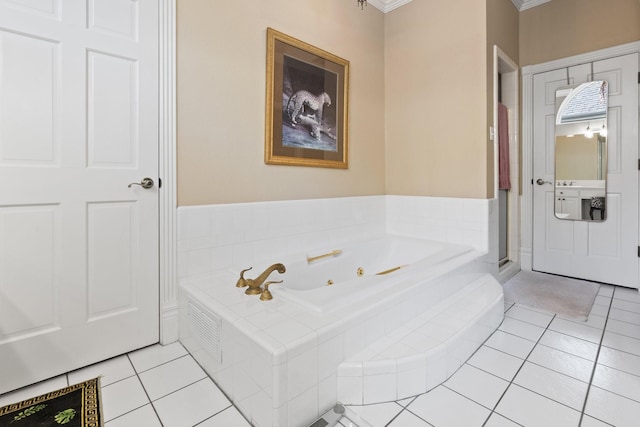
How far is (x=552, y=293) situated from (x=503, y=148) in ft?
4.48

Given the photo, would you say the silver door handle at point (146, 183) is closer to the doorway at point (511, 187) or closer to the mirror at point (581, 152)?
the doorway at point (511, 187)

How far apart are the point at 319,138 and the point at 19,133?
179cm

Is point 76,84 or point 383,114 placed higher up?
point 383,114

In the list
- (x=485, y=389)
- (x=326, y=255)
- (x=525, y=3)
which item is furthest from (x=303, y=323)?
(x=525, y=3)

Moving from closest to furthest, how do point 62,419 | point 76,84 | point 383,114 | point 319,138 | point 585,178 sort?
point 62,419 < point 76,84 < point 319,138 < point 585,178 < point 383,114

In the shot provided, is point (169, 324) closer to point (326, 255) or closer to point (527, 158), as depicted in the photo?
point (326, 255)

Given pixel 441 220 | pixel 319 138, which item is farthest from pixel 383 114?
pixel 441 220

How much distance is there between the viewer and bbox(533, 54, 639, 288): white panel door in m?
2.73

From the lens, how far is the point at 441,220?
9.17ft

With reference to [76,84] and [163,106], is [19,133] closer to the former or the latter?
[76,84]

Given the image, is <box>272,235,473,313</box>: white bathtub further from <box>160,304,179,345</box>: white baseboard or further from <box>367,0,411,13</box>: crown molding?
<box>367,0,411,13</box>: crown molding

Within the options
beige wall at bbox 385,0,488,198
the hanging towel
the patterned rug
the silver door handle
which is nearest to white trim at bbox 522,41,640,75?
the hanging towel

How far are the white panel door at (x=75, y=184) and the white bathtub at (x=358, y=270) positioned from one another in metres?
0.87

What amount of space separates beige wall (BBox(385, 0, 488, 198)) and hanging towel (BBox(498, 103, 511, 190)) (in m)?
0.50
